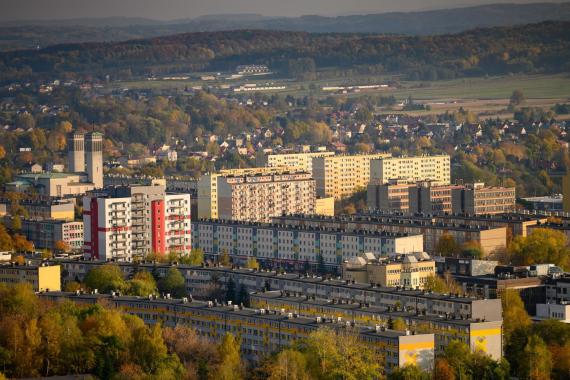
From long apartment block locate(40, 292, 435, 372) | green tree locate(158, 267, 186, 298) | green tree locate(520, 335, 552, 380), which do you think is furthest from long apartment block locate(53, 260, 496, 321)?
long apartment block locate(40, 292, 435, 372)

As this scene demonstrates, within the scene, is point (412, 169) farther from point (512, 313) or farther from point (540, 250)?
point (512, 313)

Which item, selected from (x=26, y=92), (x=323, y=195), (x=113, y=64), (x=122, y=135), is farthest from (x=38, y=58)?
(x=323, y=195)

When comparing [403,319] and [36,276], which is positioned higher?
[36,276]

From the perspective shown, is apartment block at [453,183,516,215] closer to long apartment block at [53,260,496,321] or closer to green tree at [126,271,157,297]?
long apartment block at [53,260,496,321]

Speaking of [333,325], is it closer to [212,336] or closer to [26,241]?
[212,336]

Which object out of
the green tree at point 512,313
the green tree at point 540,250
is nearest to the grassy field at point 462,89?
the green tree at point 540,250

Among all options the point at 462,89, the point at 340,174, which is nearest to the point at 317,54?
the point at 462,89
